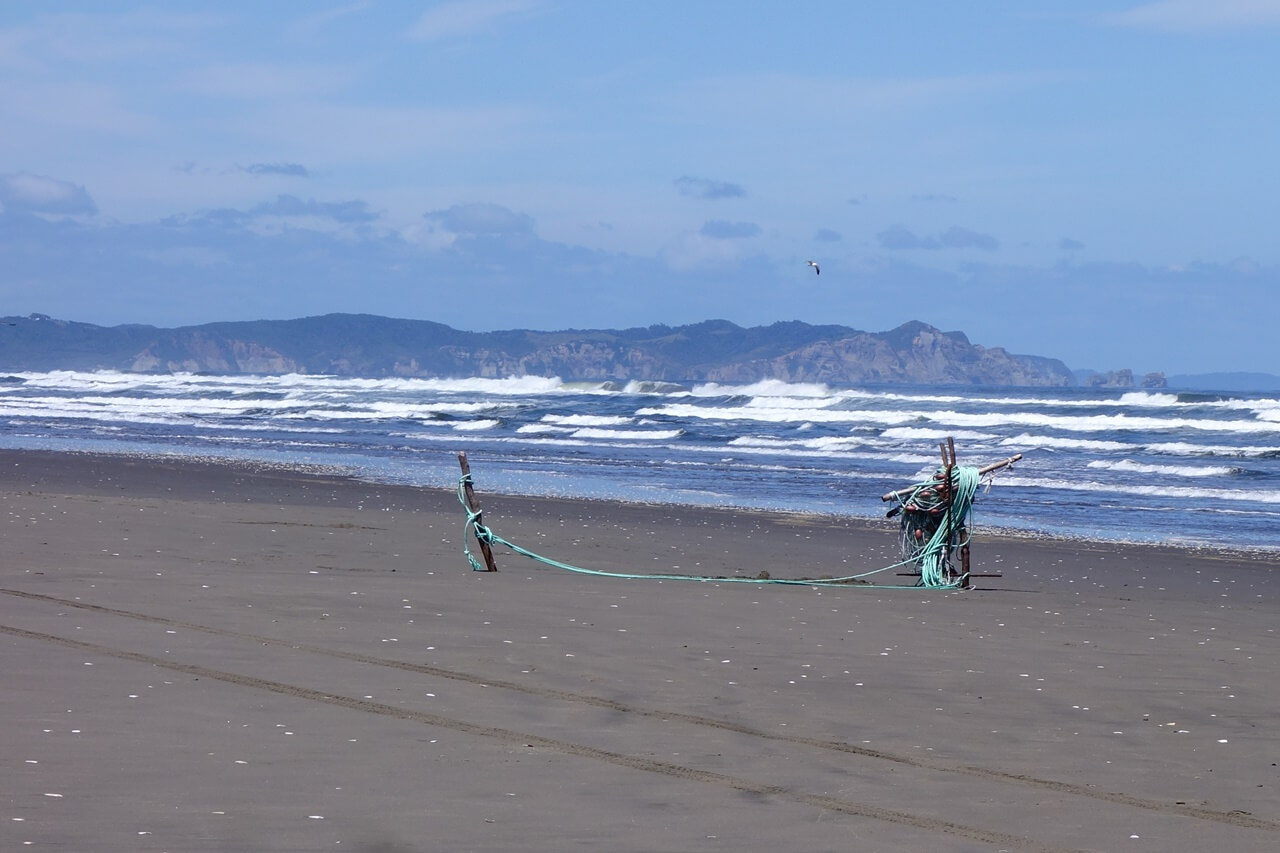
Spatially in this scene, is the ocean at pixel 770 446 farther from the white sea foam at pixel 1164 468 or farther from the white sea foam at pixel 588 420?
the white sea foam at pixel 588 420

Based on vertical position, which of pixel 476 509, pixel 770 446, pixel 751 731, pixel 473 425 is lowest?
pixel 751 731

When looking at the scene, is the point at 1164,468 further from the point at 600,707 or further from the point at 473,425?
the point at 600,707

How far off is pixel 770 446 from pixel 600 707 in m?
28.2

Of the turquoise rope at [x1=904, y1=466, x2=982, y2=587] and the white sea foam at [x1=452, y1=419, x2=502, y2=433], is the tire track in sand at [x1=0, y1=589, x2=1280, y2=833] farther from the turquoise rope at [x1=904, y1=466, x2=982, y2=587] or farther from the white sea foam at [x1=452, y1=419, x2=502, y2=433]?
the white sea foam at [x1=452, y1=419, x2=502, y2=433]

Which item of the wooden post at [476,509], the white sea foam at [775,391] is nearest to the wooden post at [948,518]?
the wooden post at [476,509]

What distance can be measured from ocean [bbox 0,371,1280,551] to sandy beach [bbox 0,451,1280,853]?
303 inches

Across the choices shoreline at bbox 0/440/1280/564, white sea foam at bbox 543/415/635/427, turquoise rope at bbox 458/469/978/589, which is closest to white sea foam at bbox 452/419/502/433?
white sea foam at bbox 543/415/635/427

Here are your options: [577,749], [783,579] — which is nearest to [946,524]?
[783,579]

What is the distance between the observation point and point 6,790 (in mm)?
4547

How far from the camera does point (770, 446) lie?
113ft

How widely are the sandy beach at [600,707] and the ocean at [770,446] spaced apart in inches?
303

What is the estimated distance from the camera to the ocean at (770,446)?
68.2 feet

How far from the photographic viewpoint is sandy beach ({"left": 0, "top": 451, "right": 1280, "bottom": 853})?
183 inches

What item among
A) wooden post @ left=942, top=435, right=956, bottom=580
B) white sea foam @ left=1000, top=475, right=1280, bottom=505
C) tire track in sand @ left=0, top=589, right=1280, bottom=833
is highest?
wooden post @ left=942, top=435, right=956, bottom=580
